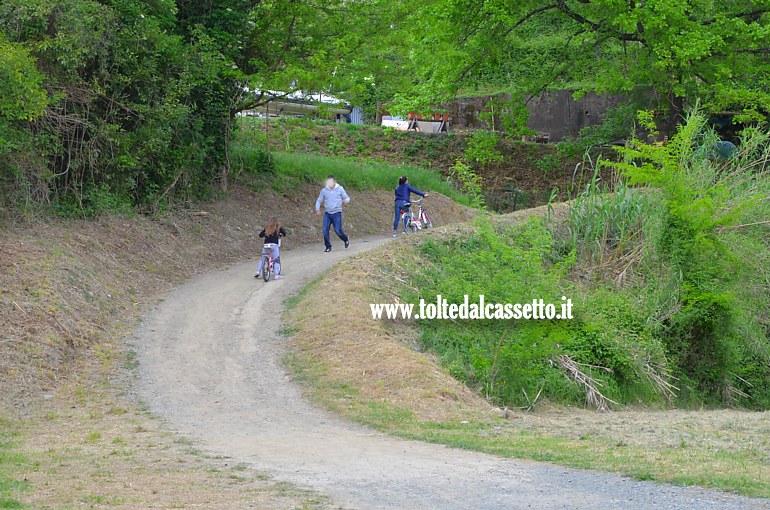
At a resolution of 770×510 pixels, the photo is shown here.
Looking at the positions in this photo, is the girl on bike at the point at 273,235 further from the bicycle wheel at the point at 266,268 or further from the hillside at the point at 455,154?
the hillside at the point at 455,154

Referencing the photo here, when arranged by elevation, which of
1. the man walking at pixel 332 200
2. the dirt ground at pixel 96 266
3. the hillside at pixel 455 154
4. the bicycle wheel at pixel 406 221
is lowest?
the dirt ground at pixel 96 266

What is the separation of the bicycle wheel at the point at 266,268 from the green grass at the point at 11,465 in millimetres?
9313

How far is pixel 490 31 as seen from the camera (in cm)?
2958

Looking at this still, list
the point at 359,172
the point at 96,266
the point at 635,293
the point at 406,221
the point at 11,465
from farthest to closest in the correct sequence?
the point at 359,172 → the point at 406,221 → the point at 635,293 → the point at 96,266 → the point at 11,465

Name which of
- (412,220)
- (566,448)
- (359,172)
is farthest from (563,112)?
(566,448)

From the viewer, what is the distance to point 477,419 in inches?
480

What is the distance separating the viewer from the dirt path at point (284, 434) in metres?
7.66

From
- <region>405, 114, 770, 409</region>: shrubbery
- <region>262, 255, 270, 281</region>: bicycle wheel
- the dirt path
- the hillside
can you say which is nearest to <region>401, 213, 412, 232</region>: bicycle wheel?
<region>405, 114, 770, 409</region>: shrubbery

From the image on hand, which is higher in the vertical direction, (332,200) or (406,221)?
(332,200)

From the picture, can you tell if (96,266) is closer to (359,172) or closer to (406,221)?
(406,221)

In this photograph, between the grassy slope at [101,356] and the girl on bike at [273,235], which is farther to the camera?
the girl on bike at [273,235]

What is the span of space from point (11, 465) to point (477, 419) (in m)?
5.90

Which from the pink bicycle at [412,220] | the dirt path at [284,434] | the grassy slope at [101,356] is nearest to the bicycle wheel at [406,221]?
the pink bicycle at [412,220]

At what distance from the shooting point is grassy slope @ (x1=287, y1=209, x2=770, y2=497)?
9102 millimetres
